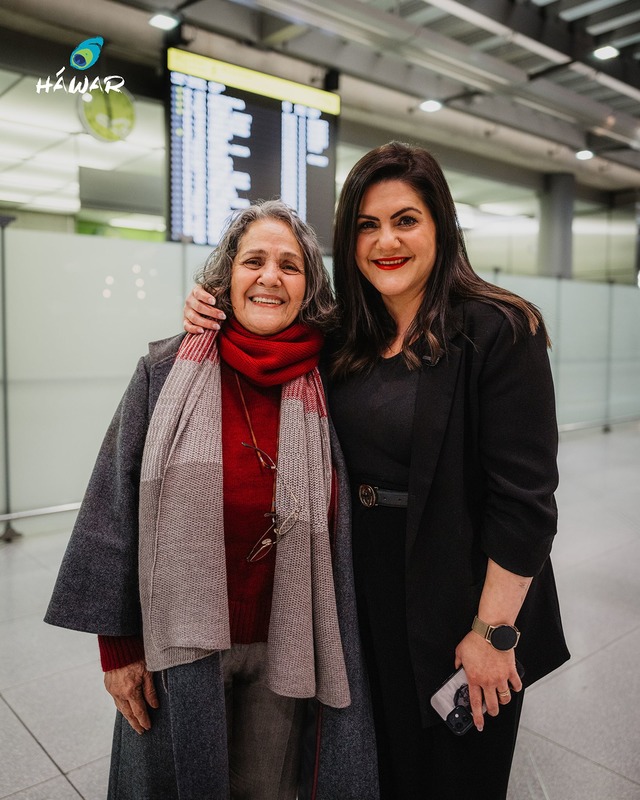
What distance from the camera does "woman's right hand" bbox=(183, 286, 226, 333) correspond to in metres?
1.37

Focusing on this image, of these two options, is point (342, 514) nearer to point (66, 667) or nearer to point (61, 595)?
point (61, 595)

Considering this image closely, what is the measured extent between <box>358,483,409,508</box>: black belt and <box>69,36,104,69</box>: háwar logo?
4420 millimetres

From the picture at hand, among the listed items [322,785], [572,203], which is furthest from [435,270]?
[572,203]

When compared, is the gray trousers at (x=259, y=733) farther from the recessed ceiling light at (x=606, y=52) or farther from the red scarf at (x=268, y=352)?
the recessed ceiling light at (x=606, y=52)

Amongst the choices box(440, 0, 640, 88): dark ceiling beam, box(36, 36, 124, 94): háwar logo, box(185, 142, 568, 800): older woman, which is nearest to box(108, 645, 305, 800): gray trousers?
box(185, 142, 568, 800): older woman

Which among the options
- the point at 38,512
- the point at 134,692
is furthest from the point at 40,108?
the point at 134,692

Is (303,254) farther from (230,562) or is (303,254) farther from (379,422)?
(230,562)

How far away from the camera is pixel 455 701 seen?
128 cm

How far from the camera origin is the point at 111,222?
17.7 feet

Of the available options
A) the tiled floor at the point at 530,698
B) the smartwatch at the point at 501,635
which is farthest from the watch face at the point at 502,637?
the tiled floor at the point at 530,698

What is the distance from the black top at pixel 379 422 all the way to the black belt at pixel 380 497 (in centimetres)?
1

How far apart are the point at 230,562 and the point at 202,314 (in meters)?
0.52

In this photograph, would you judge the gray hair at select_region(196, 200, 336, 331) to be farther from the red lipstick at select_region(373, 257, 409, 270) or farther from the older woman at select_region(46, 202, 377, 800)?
the red lipstick at select_region(373, 257, 409, 270)

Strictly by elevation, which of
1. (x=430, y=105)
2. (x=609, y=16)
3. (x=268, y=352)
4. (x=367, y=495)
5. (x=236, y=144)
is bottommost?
(x=367, y=495)
